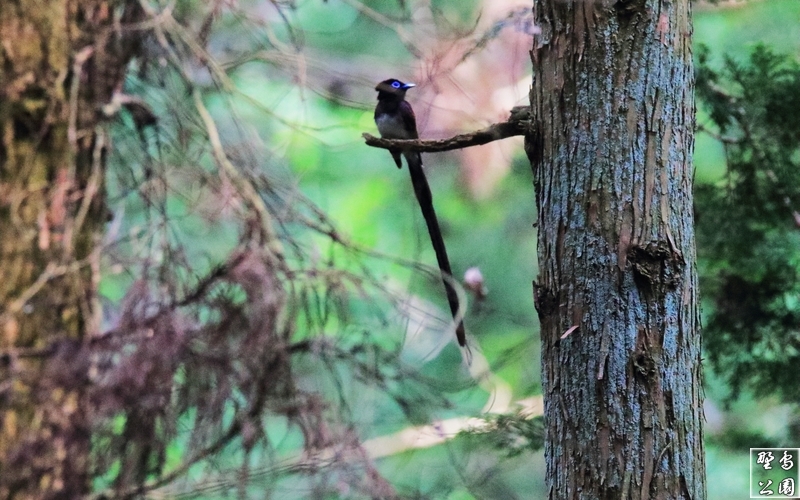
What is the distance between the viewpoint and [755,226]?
2.99 metres

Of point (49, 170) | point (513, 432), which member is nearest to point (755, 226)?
point (513, 432)

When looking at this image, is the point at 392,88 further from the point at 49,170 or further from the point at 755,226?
the point at 755,226

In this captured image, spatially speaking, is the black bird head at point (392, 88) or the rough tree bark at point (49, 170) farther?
the black bird head at point (392, 88)

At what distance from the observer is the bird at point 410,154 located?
2.43m

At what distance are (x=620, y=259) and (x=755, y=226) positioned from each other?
1858 millimetres

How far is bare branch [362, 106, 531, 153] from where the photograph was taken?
1.56 metres

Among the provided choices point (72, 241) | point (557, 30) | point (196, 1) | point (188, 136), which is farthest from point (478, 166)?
point (557, 30)

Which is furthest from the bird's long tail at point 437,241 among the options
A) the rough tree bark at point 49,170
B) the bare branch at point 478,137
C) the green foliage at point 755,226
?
the rough tree bark at point 49,170

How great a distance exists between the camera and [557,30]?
153 cm

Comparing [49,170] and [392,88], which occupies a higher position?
[392,88]

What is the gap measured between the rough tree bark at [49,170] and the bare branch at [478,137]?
1.77 metres

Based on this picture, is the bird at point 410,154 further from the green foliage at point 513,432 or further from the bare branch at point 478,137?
the bare branch at point 478,137

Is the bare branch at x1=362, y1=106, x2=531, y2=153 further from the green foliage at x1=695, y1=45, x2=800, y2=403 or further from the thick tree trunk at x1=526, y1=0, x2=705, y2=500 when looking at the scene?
the green foliage at x1=695, y1=45, x2=800, y2=403

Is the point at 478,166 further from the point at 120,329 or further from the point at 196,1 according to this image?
the point at 120,329
